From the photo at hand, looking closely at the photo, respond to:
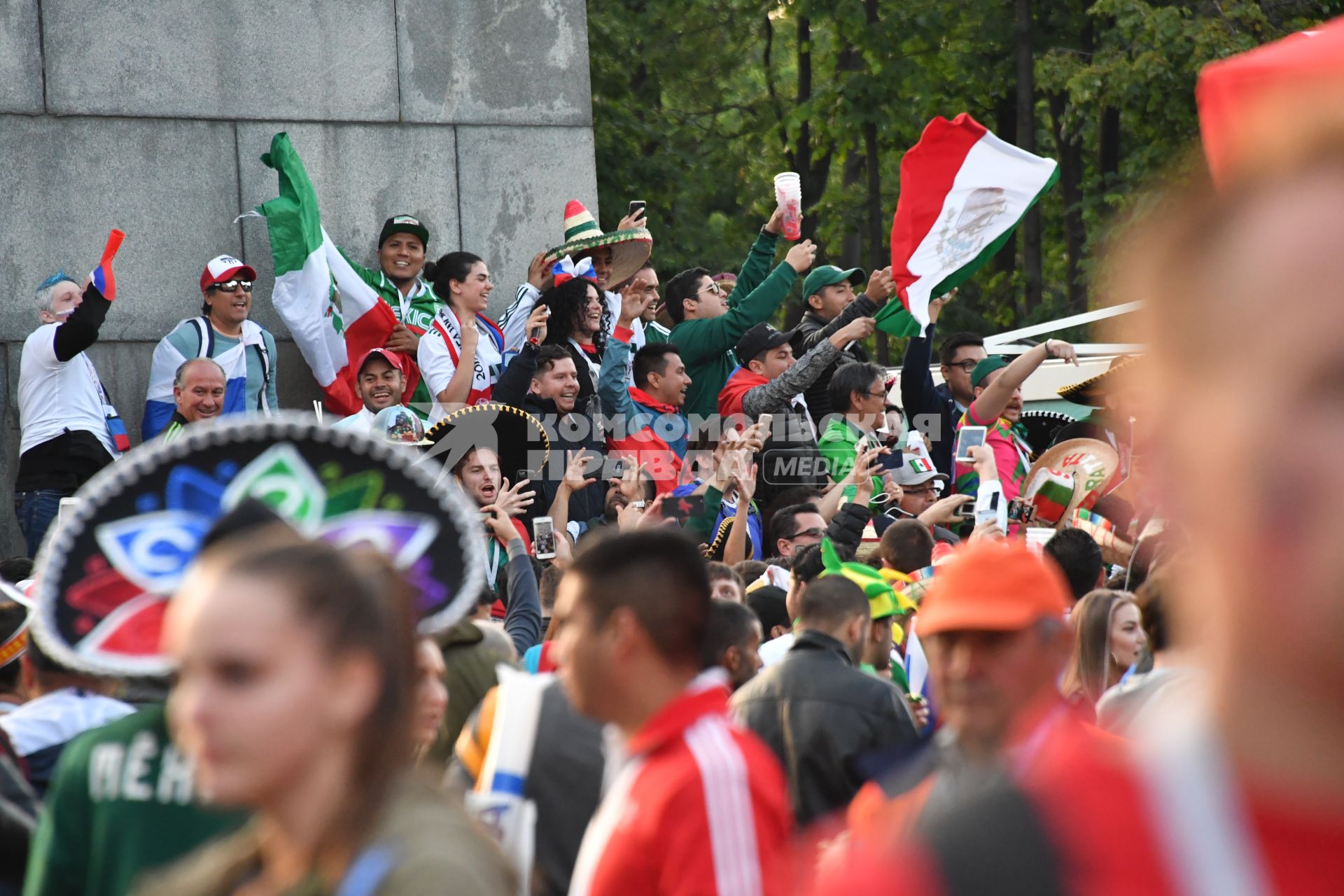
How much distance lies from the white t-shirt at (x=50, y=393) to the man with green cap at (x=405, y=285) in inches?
76.7

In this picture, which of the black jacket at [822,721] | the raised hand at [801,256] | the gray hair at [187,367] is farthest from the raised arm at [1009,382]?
the black jacket at [822,721]

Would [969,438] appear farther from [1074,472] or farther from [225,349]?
[225,349]

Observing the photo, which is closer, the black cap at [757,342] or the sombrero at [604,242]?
the sombrero at [604,242]

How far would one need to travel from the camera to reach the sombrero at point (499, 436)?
918cm

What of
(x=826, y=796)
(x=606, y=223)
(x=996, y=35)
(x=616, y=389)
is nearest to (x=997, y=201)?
(x=616, y=389)

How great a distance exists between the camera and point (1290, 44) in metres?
0.77

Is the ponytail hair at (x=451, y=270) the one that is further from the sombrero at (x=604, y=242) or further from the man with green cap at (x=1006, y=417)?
the man with green cap at (x=1006, y=417)

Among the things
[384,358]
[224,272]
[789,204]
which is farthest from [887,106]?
[224,272]

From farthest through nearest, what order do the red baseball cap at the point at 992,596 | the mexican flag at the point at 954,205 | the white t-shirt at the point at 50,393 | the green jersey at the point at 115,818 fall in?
the mexican flag at the point at 954,205 < the white t-shirt at the point at 50,393 < the red baseball cap at the point at 992,596 < the green jersey at the point at 115,818

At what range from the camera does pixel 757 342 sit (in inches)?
458

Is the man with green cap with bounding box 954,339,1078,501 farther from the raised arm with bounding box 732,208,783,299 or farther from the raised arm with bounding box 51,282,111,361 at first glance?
the raised arm with bounding box 51,282,111,361

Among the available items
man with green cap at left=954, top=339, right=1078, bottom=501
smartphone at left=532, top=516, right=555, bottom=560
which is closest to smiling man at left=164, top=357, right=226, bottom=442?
smartphone at left=532, top=516, right=555, bottom=560

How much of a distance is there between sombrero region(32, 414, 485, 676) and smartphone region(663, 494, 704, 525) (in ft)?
20.2

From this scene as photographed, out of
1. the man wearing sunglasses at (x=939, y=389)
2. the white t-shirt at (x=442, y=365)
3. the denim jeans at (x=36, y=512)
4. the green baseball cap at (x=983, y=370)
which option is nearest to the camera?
the denim jeans at (x=36, y=512)
